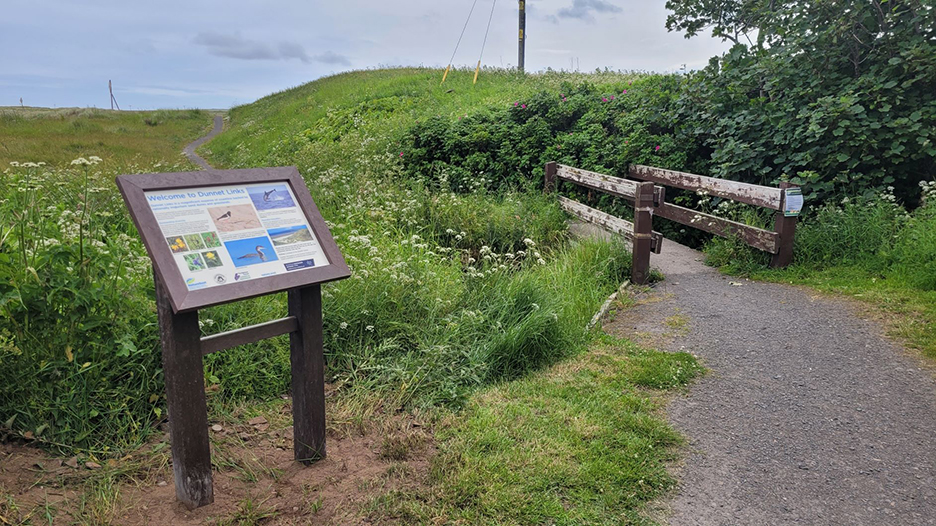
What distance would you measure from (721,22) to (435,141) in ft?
18.6

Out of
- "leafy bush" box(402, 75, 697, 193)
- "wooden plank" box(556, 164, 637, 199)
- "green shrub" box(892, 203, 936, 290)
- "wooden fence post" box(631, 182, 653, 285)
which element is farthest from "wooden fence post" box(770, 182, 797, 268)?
"leafy bush" box(402, 75, 697, 193)

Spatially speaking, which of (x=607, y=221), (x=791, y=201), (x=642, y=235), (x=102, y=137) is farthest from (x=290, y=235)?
(x=102, y=137)

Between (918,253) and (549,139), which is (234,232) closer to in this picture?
(918,253)

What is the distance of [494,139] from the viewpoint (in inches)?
492

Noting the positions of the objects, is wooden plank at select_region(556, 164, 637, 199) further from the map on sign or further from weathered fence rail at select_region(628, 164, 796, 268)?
the map on sign

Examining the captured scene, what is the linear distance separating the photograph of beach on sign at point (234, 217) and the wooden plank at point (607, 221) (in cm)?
541

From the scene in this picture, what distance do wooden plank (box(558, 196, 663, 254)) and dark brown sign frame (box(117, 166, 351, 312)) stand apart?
5.10 metres

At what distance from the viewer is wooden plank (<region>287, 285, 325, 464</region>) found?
11.2ft

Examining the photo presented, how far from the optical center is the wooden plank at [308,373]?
342 centimetres

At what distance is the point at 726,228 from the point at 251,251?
678 cm

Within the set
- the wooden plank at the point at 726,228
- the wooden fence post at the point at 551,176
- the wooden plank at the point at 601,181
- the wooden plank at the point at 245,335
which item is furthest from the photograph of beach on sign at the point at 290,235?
the wooden fence post at the point at 551,176

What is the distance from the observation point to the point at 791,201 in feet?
24.4

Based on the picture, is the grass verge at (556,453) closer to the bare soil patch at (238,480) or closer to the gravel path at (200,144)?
the bare soil patch at (238,480)

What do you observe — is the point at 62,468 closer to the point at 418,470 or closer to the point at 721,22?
the point at 418,470
